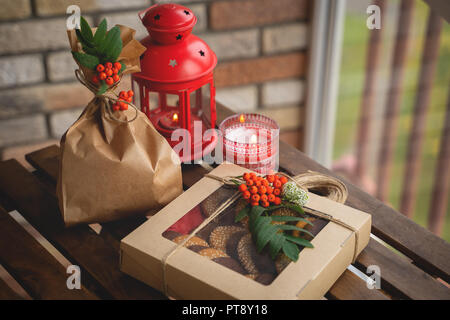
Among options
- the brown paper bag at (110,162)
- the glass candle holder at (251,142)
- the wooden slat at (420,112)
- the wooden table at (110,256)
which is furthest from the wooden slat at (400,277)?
the wooden slat at (420,112)

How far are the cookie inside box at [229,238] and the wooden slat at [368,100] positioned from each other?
1.04 metres

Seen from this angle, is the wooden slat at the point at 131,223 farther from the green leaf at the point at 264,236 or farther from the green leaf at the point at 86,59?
the green leaf at the point at 86,59

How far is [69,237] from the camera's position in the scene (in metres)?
0.77

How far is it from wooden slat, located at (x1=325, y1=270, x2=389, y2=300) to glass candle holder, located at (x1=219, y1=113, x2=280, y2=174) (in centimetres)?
23

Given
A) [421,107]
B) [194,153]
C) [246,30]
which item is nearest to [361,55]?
[421,107]

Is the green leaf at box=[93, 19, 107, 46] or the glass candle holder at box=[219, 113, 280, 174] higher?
the green leaf at box=[93, 19, 107, 46]

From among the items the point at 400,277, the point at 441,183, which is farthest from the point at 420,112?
the point at 400,277

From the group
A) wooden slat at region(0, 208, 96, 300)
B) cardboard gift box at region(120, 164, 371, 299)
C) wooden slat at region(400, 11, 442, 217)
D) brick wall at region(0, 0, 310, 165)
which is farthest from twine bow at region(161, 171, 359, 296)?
wooden slat at region(400, 11, 442, 217)

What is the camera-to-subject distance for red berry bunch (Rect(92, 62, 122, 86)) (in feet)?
2.37

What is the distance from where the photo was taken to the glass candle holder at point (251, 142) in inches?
33.4

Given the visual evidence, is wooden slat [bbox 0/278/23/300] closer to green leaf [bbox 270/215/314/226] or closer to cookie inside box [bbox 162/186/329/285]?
cookie inside box [bbox 162/186/329/285]

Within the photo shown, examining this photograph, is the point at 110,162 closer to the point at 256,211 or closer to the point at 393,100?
the point at 256,211

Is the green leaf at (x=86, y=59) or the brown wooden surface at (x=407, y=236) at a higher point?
the green leaf at (x=86, y=59)

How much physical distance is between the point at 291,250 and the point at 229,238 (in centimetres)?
9
